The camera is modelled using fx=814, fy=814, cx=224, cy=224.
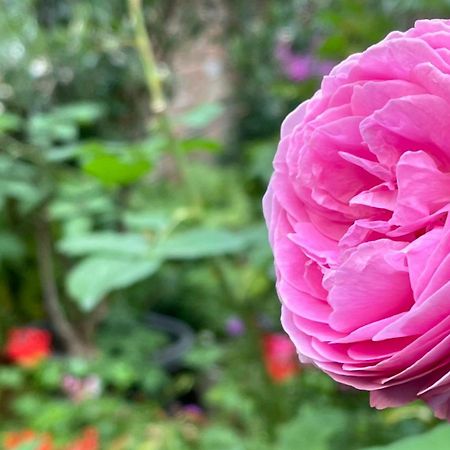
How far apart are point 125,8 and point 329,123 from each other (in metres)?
1.64

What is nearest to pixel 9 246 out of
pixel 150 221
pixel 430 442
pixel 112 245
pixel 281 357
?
pixel 281 357

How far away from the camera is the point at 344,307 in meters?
0.27

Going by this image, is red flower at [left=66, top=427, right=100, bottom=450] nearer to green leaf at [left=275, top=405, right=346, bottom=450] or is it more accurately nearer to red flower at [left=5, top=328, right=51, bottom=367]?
red flower at [left=5, top=328, right=51, bottom=367]

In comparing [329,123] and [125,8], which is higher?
[329,123]

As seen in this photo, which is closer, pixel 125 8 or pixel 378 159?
pixel 378 159

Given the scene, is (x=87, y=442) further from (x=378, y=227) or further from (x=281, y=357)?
(x=378, y=227)

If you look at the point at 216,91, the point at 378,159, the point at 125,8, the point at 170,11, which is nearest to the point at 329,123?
the point at 378,159

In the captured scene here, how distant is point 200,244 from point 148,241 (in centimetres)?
9

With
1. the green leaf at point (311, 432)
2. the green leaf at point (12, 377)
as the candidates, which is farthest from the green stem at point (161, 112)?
the green leaf at point (12, 377)

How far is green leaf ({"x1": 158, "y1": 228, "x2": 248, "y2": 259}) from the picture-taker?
31.2 inches

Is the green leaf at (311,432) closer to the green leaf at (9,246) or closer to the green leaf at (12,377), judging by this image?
the green leaf at (12,377)

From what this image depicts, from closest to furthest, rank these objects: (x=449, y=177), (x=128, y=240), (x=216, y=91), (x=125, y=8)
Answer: (x=449, y=177) → (x=128, y=240) → (x=125, y=8) → (x=216, y=91)

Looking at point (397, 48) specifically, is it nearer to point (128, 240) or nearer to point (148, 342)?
point (128, 240)

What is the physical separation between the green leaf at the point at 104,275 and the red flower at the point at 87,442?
895 mm
